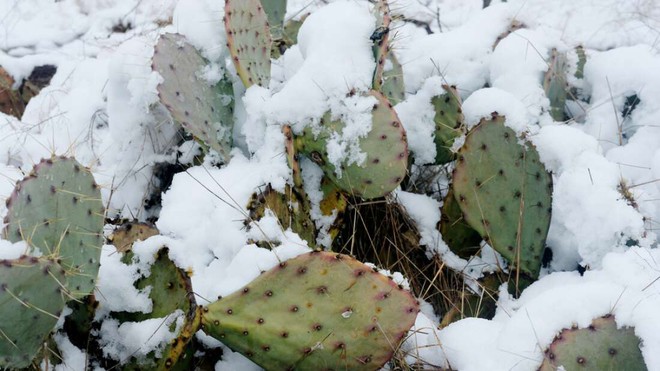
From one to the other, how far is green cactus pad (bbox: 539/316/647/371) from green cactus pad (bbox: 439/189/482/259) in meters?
0.58

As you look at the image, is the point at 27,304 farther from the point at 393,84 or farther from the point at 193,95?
the point at 393,84

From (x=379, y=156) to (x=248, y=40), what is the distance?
51cm

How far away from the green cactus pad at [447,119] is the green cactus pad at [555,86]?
0.39 meters

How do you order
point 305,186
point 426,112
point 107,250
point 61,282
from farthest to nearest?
point 426,112
point 305,186
point 107,250
point 61,282

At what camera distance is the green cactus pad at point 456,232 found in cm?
181

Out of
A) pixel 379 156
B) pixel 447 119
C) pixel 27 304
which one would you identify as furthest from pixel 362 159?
pixel 27 304

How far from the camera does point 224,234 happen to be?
152cm

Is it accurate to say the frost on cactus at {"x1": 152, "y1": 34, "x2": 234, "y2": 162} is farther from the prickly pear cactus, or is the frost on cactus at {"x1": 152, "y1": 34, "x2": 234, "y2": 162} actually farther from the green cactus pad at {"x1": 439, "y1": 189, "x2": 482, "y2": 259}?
the green cactus pad at {"x1": 439, "y1": 189, "x2": 482, "y2": 259}

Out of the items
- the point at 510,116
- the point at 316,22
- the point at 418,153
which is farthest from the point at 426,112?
the point at 316,22

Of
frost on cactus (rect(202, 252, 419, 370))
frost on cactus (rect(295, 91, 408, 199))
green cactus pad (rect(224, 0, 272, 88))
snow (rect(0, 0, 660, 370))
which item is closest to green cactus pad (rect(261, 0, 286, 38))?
snow (rect(0, 0, 660, 370))

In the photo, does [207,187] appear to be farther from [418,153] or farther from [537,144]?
[537,144]

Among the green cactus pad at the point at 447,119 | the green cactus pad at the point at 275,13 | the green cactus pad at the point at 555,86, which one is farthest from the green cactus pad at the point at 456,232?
the green cactus pad at the point at 275,13

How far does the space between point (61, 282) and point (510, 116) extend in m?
1.18

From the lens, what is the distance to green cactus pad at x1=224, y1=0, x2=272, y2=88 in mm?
1679
